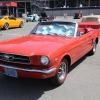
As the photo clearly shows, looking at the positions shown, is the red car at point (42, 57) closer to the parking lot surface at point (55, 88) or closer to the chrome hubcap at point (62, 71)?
the chrome hubcap at point (62, 71)

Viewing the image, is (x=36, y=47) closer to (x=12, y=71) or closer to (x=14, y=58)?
(x=14, y=58)

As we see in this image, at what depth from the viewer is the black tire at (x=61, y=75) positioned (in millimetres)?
4639

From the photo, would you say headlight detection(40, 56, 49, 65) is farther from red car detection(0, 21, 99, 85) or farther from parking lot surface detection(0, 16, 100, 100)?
parking lot surface detection(0, 16, 100, 100)

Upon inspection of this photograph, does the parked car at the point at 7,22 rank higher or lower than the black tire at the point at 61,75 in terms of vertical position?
higher

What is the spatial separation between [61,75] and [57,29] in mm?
1677

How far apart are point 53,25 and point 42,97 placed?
2684 mm

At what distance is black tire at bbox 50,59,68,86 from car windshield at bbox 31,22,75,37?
119 centimetres

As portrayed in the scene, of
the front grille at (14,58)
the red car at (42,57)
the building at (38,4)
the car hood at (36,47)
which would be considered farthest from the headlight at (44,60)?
the building at (38,4)

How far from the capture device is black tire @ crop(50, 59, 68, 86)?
4639mm

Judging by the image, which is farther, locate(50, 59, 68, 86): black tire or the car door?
the car door

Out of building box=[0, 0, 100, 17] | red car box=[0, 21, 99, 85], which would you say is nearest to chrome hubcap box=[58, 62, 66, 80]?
red car box=[0, 21, 99, 85]

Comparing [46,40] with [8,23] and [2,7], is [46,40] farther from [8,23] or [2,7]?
[2,7]

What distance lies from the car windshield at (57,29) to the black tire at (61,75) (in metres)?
1.19

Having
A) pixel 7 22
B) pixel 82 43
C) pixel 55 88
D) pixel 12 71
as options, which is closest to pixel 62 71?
pixel 55 88
